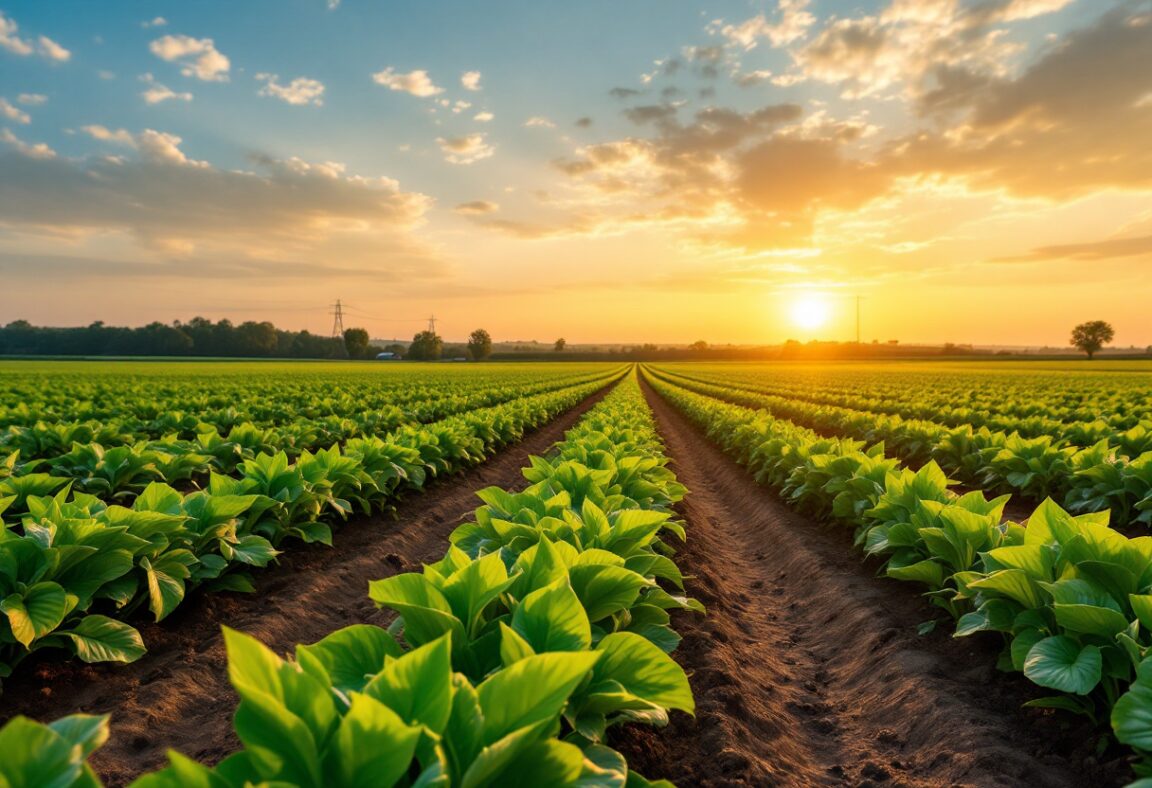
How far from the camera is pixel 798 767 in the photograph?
3.47m

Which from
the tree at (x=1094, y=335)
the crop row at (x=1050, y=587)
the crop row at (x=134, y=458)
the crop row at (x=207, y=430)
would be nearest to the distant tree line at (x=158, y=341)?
the crop row at (x=207, y=430)

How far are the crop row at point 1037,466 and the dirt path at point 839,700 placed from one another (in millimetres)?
1991

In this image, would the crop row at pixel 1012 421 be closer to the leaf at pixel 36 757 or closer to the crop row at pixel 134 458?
the leaf at pixel 36 757

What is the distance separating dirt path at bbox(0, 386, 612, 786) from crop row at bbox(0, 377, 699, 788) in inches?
71.0

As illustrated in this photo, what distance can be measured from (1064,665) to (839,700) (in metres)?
A: 1.88

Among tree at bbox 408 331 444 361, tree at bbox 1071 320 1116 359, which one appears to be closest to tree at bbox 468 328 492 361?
tree at bbox 408 331 444 361

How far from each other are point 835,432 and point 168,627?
675 inches

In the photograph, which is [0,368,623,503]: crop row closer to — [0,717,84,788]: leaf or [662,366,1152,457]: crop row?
[0,717,84,788]: leaf

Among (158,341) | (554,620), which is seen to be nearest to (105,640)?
(554,620)

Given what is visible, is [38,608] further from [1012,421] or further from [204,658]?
[1012,421]

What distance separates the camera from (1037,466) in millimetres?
8719

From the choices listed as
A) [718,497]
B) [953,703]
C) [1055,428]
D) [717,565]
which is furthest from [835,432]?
[953,703]

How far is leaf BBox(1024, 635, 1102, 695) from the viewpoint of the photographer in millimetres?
2592

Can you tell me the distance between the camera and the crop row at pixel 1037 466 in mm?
7477
